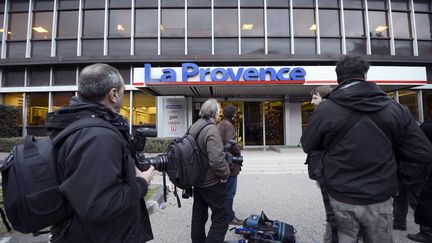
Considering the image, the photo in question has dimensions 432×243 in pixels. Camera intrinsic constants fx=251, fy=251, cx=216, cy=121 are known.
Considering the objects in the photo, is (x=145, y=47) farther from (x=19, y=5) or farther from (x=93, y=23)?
(x=19, y=5)

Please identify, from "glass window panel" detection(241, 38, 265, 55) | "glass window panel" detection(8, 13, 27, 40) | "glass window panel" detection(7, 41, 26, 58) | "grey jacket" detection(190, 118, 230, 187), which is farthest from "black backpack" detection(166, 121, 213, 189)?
"glass window panel" detection(8, 13, 27, 40)

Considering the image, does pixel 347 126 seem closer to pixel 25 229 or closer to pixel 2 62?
pixel 25 229

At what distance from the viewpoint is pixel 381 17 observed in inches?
624

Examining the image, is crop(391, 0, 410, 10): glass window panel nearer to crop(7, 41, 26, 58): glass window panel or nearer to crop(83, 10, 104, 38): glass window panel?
crop(83, 10, 104, 38): glass window panel

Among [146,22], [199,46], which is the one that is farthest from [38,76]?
[199,46]

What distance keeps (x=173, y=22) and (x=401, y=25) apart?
47.3 feet

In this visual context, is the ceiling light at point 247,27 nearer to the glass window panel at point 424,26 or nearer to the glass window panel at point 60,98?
the glass window panel at point 424,26

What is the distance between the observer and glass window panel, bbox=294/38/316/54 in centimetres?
1519

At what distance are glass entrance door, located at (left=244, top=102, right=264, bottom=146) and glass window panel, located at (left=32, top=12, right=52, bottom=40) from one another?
42.5 feet

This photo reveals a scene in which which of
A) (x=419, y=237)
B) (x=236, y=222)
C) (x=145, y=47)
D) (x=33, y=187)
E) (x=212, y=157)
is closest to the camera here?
(x=33, y=187)

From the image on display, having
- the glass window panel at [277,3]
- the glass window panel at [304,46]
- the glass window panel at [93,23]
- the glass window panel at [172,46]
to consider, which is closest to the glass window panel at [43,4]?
the glass window panel at [93,23]

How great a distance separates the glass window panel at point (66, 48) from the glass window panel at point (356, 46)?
1665cm

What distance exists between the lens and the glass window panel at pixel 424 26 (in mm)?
16047

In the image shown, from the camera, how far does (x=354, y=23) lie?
51.3 ft
